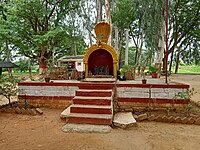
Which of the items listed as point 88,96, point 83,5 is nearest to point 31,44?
point 83,5

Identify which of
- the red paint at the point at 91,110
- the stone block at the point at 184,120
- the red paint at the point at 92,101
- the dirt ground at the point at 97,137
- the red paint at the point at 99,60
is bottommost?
the dirt ground at the point at 97,137

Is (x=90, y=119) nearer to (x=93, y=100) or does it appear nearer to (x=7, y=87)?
(x=93, y=100)

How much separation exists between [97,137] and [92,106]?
1133mm

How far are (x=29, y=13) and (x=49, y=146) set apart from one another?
35.2ft

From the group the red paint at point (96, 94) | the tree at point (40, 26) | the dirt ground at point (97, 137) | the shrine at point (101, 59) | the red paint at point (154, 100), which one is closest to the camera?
the dirt ground at point (97, 137)

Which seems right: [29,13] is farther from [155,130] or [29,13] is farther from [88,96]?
[155,130]

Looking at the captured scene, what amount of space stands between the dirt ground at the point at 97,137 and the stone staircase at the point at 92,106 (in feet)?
1.16

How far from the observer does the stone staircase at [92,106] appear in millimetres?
4312

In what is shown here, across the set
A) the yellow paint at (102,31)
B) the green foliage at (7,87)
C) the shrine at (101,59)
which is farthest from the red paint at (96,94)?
the yellow paint at (102,31)

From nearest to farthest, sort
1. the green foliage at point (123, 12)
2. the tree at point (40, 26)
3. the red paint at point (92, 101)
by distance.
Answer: the red paint at point (92, 101) < the tree at point (40, 26) < the green foliage at point (123, 12)

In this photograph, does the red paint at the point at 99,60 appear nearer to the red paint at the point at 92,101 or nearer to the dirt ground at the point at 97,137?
the red paint at the point at 92,101

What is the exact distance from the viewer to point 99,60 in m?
8.13

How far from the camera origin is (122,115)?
4.94 metres

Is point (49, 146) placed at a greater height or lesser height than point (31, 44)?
lesser
